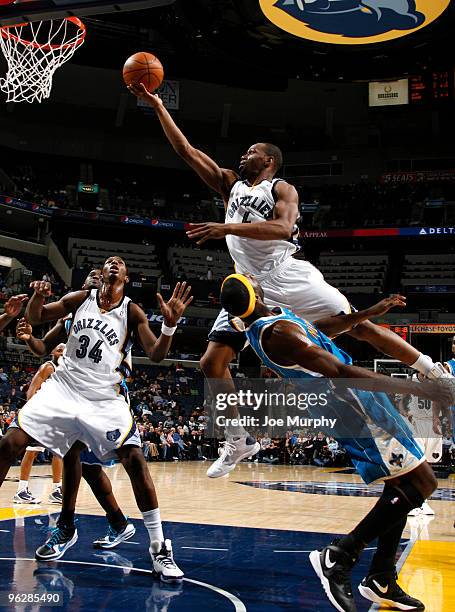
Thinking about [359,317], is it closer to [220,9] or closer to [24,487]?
[24,487]

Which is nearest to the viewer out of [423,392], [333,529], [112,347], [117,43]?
[423,392]

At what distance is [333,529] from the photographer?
274 inches

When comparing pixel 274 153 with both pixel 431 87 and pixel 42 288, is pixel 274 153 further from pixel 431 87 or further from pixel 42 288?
pixel 431 87

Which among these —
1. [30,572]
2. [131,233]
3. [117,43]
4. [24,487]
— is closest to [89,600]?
[30,572]

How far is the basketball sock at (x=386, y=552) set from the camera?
155 inches

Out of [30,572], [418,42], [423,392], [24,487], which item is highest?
[418,42]

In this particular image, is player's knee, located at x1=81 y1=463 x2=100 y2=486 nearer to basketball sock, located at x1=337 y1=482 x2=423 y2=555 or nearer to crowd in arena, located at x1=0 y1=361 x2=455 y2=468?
basketball sock, located at x1=337 y1=482 x2=423 y2=555

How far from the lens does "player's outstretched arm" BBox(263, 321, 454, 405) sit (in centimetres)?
329

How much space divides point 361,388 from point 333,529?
3756 mm

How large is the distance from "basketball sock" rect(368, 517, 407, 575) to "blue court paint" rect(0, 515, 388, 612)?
0.26 m

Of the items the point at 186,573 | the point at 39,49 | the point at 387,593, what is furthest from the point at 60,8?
the point at 387,593

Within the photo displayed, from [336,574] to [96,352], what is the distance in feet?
7.57

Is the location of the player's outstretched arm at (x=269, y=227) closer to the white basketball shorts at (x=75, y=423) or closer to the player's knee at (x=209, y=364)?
the player's knee at (x=209, y=364)

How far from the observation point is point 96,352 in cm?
497
